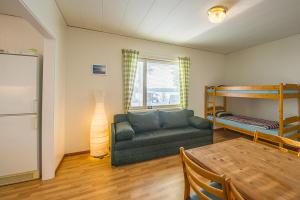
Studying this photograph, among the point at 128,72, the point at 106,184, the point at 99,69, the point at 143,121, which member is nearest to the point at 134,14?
the point at 128,72

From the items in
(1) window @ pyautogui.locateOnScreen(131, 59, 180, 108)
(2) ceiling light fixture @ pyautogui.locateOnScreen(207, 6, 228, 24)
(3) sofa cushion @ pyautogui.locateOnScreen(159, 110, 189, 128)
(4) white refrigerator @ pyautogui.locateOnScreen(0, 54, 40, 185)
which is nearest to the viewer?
(4) white refrigerator @ pyautogui.locateOnScreen(0, 54, 40, 185)

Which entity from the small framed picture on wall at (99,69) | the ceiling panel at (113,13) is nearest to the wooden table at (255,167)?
the ceiling panel at (113,13)

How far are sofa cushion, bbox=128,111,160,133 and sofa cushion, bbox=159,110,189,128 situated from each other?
176mm

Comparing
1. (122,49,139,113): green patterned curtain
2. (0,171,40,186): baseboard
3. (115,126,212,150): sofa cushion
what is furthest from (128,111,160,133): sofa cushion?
(0,171,40,186): baseboard

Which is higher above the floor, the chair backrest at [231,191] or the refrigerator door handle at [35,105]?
the refrigerator door handle at [35,105]

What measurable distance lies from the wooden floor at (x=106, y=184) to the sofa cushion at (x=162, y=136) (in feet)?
1.13

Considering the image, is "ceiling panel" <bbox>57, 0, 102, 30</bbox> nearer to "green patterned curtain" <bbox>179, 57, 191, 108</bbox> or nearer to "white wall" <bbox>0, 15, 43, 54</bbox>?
"white wall" <bbox>0, 15, 43, 54</bbox>

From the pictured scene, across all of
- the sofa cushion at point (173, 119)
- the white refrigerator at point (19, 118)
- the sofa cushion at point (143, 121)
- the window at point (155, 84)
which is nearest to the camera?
the white refrigerator at point (19, 118)

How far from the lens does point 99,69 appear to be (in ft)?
9.82

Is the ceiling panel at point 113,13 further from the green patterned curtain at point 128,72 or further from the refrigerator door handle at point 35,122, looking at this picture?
the refrigerator door handle at point 35,122

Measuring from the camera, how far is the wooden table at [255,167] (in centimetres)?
83

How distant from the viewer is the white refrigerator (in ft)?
6.03

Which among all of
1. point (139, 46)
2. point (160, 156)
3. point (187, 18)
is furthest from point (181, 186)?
point (139, 46)

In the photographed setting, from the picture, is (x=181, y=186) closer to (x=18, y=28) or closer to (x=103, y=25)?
(x=103, y=25)
